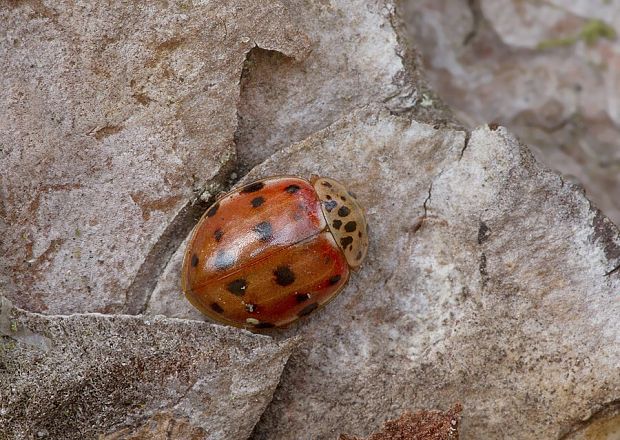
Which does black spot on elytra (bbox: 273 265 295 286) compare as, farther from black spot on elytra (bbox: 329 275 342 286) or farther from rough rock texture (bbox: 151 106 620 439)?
rough rock texture (bbox: 151 106 620 439)

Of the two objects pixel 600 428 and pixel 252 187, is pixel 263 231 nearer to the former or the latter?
pixel 252 187

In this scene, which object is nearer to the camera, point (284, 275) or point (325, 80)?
point (284, 275)

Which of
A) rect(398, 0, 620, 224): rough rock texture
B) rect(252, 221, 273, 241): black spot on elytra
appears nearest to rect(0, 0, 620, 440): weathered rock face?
rect(252, 221, 273, 241): black spot on elytra

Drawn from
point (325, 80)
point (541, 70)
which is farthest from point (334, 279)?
point (541, 70)

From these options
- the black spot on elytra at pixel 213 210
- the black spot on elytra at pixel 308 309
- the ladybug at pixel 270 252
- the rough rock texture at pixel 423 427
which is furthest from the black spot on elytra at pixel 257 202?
the rough rock texture at pixel 423 427

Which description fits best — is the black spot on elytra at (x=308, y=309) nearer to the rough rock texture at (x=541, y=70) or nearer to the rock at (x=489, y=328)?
the rock at (x=489, y=328)

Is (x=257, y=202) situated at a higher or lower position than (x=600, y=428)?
higher

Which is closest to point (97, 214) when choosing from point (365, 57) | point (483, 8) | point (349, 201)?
point (349, 201)
